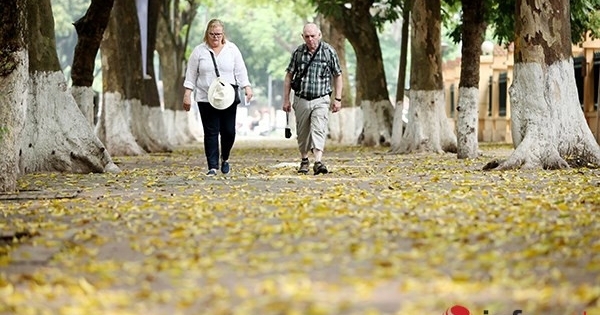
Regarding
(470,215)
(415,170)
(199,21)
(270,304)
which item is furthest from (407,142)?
(199,21)

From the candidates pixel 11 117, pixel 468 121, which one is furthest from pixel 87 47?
pixel 11 117

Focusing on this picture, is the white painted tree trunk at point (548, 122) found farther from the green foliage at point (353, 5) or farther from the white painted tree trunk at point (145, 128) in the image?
the green foliage at point (353, 5)

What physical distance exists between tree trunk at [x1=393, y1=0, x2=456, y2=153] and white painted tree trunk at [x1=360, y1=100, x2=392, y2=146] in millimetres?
7891

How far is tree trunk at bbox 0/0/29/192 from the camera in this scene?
15562 mm

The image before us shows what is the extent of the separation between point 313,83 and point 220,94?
146 cm

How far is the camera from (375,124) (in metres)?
38.5

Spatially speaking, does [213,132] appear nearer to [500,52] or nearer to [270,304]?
[270,304]

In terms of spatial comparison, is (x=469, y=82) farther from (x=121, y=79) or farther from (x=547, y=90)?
(x=121, y=79)

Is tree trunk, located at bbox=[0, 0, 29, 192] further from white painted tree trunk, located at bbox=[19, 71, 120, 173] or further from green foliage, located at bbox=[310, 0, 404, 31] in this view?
green foliage, located at bbox=[310, 0, 404, 31]

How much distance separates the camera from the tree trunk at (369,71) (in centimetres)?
3788

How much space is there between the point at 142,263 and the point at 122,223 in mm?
2729

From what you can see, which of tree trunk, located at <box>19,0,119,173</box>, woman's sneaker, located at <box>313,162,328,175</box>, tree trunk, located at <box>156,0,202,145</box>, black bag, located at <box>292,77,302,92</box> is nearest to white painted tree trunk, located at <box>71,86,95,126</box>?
tree trunk, located at <box>19,0,119,173</box>

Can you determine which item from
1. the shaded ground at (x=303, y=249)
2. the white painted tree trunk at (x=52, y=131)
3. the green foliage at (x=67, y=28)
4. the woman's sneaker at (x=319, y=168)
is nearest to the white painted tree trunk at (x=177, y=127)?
the white painted tree trunk at (x=52, y=131)

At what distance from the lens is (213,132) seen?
746 inches
